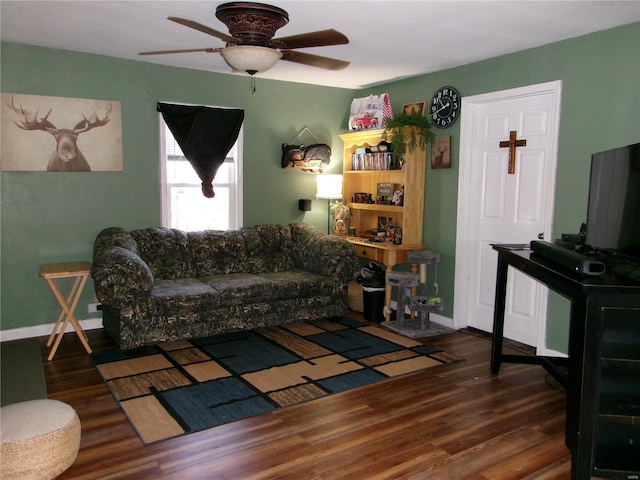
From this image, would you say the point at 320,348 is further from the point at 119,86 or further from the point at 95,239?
the point at 119,86

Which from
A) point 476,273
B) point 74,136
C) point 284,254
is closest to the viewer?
point 74,136

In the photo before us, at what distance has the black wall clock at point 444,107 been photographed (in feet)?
15.9

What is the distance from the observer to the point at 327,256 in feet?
16.4

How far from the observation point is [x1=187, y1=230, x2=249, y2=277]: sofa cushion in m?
4.98

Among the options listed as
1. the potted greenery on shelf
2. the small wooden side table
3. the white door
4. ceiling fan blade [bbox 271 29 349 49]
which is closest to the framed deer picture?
the small wooden side table

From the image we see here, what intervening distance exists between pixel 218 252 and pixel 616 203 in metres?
3.52

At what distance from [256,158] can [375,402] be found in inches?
126

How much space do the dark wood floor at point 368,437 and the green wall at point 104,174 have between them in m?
1.36

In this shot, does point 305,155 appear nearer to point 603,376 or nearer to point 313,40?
point 313,40

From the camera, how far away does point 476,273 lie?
4895mm

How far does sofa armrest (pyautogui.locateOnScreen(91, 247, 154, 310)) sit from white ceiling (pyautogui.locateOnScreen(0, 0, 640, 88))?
1708mm

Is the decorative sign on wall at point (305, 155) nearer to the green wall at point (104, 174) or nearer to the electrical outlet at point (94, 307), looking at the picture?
the green wall at point (104, 174)

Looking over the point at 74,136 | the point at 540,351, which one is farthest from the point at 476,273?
the point at 74,136

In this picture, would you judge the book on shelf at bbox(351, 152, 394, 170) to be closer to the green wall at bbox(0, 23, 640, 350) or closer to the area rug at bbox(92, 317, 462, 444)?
the green wall at bbox(0, 23, 640, 350)
